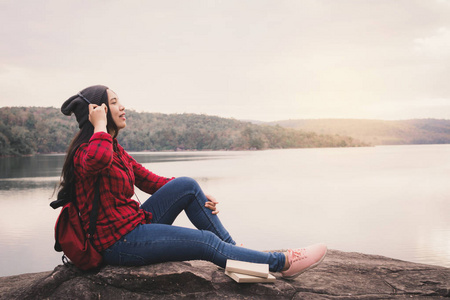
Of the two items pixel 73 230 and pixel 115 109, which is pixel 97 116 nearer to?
pixel 115 109

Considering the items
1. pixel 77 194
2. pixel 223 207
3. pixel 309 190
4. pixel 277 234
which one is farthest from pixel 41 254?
pixel 309 190

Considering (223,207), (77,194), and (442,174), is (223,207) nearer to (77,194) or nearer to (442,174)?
(77,194)

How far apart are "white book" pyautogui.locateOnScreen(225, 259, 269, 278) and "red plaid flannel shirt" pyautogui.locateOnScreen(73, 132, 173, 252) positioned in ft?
2.12

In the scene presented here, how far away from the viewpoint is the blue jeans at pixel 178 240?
2395mm

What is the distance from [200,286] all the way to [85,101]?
138cm

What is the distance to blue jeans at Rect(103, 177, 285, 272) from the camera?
2.39 meters

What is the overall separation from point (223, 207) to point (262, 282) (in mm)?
8282

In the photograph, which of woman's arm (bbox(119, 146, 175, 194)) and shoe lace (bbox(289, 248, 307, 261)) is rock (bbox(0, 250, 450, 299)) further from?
woman's arm (bbox(119, 146, 175, 194))

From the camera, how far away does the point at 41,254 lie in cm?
623

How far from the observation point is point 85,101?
2.39 metres

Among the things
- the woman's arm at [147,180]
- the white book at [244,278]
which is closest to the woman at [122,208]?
the white book at [244,278]

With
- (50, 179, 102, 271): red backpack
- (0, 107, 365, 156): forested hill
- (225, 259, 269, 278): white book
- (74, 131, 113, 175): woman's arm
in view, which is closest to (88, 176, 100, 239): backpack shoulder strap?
(50, 179, 102, 271): red backpack

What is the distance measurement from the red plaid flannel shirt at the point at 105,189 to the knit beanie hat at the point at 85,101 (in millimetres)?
215

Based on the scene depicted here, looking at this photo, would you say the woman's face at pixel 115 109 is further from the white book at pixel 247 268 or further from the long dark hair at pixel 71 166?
the white book at pixel 247 268
